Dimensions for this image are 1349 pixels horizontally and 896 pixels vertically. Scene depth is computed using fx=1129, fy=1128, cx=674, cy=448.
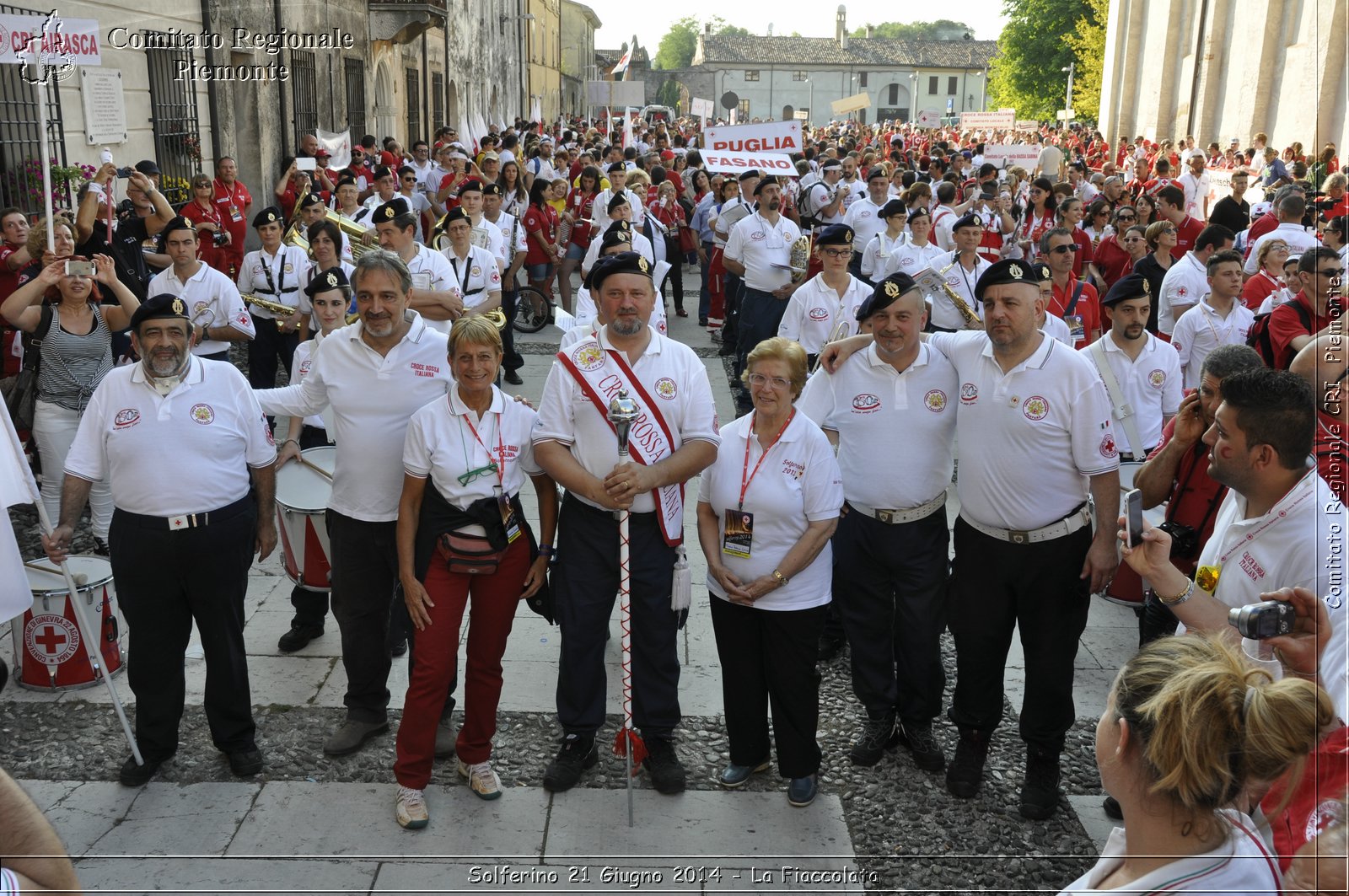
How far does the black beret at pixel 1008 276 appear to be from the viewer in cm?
453

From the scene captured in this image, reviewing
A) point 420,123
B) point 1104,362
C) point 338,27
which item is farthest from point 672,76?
point 1104,362

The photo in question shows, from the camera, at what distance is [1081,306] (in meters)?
8.34

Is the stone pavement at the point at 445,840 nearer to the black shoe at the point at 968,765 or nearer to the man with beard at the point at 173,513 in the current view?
the man with beard at the point at 173,513

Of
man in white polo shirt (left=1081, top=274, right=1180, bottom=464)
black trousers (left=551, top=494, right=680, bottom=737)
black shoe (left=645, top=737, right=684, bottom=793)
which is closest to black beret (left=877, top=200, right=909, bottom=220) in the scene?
man in white polo shirt (left=1081, top=274, right=1180, bottom=464)

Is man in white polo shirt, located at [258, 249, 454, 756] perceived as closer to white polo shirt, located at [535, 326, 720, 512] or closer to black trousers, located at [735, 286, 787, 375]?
white polo shirt, located at [535, 326, 720, 512]

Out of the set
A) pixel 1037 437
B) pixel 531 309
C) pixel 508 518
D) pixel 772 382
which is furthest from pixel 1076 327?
pixel 531 309

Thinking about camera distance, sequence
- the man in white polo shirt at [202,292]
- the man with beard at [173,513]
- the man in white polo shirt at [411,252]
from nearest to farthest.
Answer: the man with beard at [173,513]
the man in white polo shirt at [202,292]
the man in white polo shirt at [411,252]

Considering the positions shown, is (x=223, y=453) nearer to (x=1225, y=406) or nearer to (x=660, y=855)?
(x=660, y=855)

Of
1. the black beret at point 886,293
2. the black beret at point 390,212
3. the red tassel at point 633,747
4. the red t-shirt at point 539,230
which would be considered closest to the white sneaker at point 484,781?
the red tassel at point 633,747

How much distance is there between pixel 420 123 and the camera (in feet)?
98.6

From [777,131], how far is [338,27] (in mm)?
9559

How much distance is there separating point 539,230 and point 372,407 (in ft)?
28.8

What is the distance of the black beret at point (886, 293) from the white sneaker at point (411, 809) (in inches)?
108

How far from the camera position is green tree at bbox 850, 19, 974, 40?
12850 centimetres
